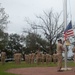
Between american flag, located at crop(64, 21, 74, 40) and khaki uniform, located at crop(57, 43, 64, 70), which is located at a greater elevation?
american flag, located at crop(64, 21, 74, 40)

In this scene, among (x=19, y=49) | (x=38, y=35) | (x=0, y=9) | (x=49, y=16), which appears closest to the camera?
(x=0, y=9)

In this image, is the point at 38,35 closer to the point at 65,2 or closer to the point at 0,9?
the point at 0,9

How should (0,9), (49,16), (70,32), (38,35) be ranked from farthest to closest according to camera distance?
(38,35)
(49,16)
(0,9)
(70,32)

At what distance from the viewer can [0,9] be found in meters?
59.7

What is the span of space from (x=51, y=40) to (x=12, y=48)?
106 feet

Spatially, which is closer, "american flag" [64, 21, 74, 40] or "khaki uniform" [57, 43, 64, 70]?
"khaki uniform" [57, 43, 64, 70]

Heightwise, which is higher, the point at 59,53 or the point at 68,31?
the point at 68,31

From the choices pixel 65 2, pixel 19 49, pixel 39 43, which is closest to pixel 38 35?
pixel 39 43

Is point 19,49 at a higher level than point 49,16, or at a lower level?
lower

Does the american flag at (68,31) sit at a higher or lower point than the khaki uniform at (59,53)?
higher

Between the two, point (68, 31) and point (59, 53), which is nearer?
point (59, 53)

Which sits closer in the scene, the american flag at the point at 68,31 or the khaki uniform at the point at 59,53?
the khaki uniform at the point at 59,53

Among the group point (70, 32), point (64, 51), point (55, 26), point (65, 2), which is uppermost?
point (55, 26)

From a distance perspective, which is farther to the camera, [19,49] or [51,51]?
[19,49]
